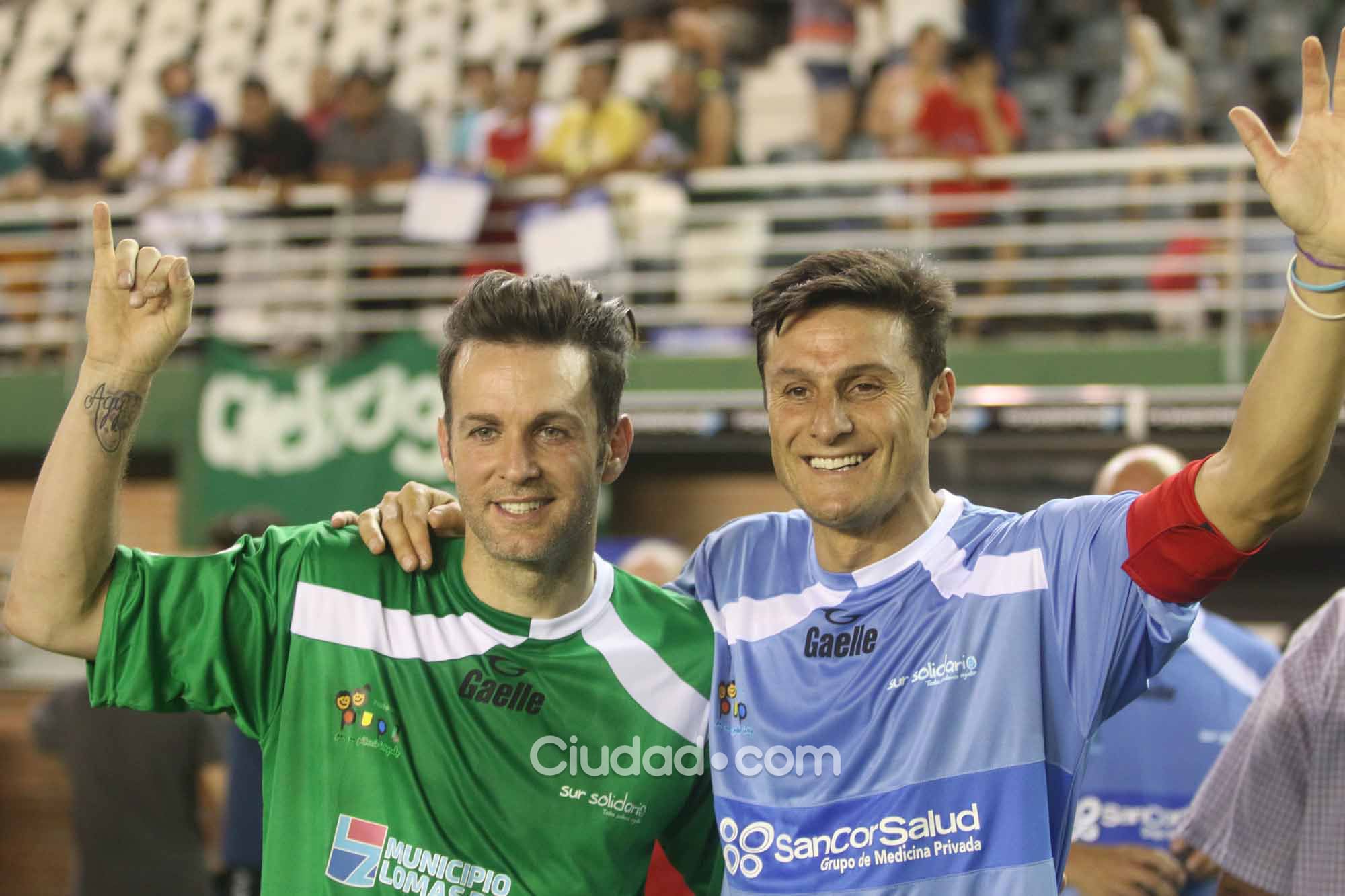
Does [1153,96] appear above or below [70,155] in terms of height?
above

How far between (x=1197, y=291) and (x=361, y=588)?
7.44 metres

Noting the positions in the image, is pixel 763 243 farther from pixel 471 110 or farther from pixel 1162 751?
pixel 1162 751

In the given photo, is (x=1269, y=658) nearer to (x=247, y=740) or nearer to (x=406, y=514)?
(x=406, y=514)

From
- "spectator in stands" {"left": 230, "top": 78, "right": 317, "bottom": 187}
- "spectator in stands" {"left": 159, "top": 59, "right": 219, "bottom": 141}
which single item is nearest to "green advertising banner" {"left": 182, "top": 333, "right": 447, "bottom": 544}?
"spectator in stands" {"left": 230, "top": 78, "right": 317, "bottom": 187}

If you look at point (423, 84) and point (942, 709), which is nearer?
point (942, 709)

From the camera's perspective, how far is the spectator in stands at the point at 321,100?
1230 centimetres

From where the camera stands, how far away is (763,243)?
9.95 m

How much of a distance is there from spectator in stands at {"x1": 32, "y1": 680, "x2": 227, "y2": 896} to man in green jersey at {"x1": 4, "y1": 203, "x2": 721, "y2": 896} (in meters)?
3.52

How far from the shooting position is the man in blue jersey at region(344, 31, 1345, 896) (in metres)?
2.38

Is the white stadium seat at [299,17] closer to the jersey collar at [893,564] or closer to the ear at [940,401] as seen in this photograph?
the ear at [940,401]

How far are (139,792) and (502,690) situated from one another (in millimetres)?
3982

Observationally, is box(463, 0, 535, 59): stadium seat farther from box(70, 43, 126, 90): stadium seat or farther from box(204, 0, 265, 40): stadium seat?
box(70, 43, 126, 90): stadium seat

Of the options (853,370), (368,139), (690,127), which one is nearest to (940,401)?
(853,370)

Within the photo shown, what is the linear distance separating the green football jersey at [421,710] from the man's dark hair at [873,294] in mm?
684
